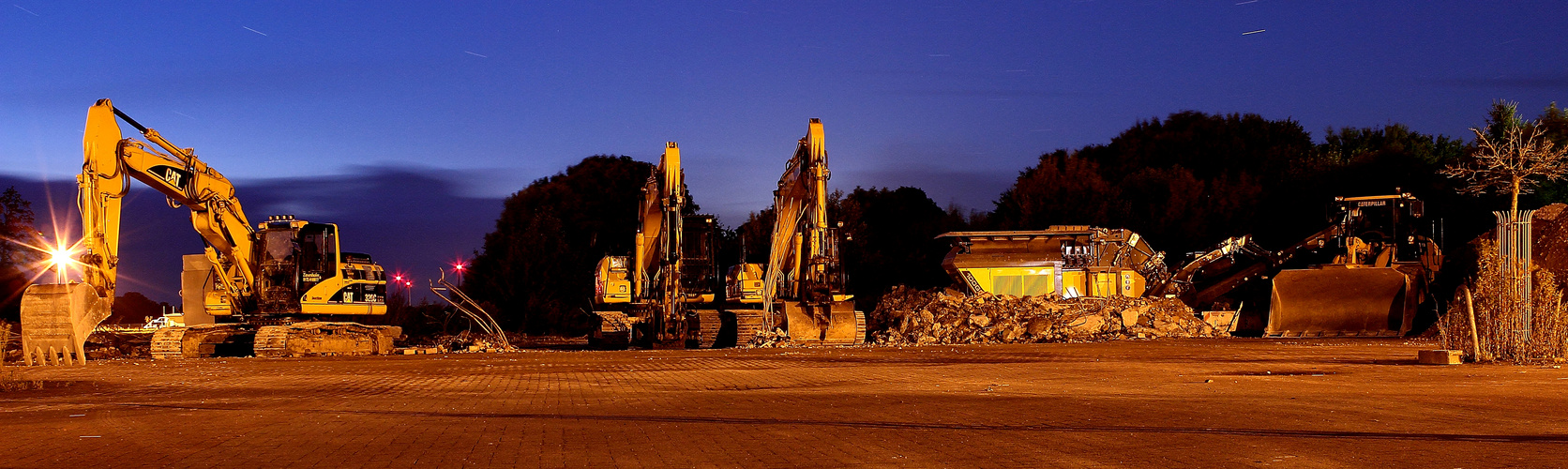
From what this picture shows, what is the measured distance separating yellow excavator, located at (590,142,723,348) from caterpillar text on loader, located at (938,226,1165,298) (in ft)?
26.9

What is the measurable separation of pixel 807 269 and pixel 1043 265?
10696 millimetres

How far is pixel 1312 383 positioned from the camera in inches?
563

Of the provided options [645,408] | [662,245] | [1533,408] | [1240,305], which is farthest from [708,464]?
[1240,305]

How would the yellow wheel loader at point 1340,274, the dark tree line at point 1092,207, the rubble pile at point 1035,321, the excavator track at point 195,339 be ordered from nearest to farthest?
1. the excavator track at point 195,339
2. the yellow wheel loader at point 1340,274
3. the rubble pile at point 1035,321
4. the dark tree line at point 1092,207

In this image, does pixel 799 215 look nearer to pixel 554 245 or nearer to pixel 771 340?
pixel 771 340

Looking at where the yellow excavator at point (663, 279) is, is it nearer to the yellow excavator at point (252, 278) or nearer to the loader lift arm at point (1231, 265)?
the yellow excavator at point (252, 278)

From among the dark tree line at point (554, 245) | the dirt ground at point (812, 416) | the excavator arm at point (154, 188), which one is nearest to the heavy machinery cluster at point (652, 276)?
the excavator arm at point (154, 188)

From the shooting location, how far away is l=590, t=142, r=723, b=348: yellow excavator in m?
26.8

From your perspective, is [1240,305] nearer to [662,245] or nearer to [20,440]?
[662,245]

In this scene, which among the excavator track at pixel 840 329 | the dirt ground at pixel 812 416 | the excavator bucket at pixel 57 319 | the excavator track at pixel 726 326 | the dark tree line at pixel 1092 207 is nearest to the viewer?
the dirt ground at pixel 812 416

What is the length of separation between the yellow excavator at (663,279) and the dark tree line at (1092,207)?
44.6 ft

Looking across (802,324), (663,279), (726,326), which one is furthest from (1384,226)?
(663,279)

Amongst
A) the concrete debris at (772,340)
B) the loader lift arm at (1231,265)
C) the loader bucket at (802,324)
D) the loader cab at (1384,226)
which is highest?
the loader cab at (1384,226)

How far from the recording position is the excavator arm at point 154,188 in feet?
70.4
